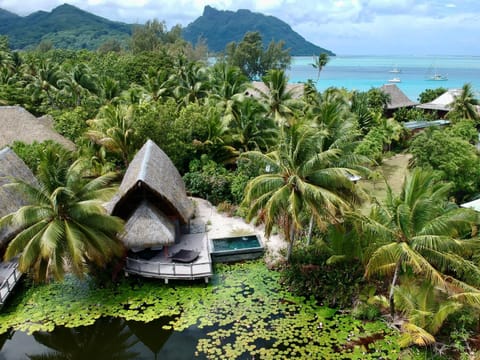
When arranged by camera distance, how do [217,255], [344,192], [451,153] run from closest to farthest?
[344,192], [217,255], [451,153]

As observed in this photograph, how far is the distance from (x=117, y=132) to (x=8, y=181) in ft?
21.1

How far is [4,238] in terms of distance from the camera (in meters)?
14.0

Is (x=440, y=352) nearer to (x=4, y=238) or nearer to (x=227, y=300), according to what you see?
(x=227, y=300)

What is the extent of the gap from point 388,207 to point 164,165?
31.9ft

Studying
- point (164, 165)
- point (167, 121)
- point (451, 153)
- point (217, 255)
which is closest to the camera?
point (217, 255)

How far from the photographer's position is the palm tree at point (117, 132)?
817 inches

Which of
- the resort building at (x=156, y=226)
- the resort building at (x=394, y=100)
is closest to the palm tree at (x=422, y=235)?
the resort building at (x=156, y=226)

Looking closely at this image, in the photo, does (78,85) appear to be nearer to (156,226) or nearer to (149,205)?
(149,205)

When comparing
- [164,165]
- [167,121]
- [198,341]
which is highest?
[167,121]

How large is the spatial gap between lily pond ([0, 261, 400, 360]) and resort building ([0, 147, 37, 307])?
2.03 ft

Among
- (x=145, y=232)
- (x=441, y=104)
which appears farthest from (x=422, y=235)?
(x=441, y=104)

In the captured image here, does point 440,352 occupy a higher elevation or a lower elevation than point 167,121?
lower

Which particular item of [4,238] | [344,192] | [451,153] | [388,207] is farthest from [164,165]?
[451,153]

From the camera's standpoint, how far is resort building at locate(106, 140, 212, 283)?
45.8ft
